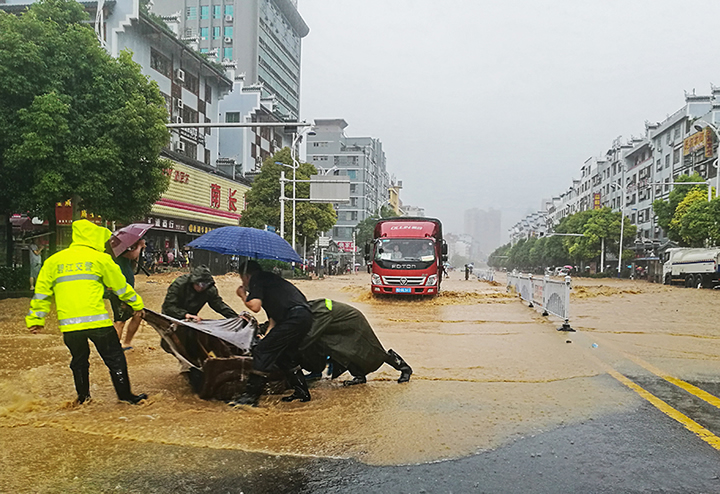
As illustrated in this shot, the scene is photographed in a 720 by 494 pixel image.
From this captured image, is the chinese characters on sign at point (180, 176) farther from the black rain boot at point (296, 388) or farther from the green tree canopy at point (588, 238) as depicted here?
the green tree canopy at point (588, 238)

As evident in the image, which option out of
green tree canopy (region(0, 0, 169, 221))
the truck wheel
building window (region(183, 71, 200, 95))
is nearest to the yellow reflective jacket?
green tree canopy (region(0, 0, 169, 221))

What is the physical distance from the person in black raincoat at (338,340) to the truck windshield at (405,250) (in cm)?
1420

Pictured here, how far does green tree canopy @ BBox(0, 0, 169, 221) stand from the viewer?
1390 cm

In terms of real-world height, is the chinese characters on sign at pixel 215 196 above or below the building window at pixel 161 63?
below

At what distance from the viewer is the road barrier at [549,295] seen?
11867 millimetres

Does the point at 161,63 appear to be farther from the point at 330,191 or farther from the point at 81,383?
the point at 81,383

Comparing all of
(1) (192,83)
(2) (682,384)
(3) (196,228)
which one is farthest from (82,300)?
(1) (192,83)

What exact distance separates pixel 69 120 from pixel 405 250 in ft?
35.5

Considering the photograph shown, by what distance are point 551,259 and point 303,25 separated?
47.4 metres

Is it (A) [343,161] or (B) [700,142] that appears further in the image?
(A) [343,161]

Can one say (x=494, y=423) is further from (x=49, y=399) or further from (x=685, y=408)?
(x=49, y=399)

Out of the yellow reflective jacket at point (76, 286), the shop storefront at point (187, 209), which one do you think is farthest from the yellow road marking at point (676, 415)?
the shop storefront at point (187, 209)

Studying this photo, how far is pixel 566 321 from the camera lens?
38.8 ft

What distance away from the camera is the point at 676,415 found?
205 inches
